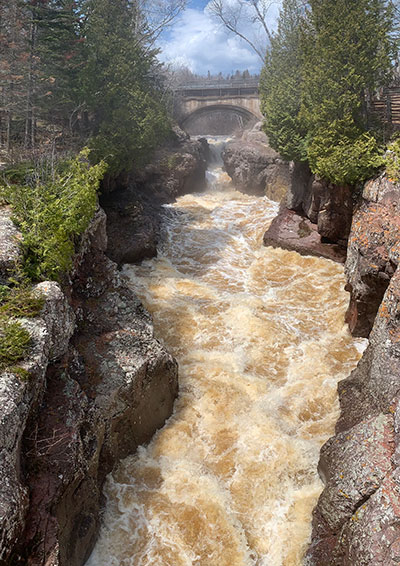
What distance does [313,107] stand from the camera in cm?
1547

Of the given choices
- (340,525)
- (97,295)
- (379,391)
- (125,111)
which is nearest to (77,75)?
(125,111)

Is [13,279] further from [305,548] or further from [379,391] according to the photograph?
[379,391]

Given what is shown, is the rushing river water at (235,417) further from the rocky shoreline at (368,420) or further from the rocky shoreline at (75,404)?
the rocky shoreline at (75,404)

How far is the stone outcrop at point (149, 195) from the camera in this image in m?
17.0

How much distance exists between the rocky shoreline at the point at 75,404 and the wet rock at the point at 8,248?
0.02m

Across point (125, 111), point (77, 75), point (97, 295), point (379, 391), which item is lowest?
point (379, 391)

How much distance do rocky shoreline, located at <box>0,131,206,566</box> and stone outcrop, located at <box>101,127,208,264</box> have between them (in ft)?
13.7

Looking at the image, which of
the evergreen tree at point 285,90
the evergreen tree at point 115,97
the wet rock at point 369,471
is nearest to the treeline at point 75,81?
the evergreen tree at point 115,97

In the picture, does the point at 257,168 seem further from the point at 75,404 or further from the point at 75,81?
the point at 75,404

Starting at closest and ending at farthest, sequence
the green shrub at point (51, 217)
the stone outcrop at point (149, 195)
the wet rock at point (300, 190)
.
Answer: the green shrub at point (51, 217) → the stone outcrop at point (149, 195) → the wet rock at point (300, 190)

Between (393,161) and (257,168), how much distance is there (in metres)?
15.7

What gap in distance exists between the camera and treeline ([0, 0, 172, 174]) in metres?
17.7

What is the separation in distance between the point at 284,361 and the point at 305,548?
4.94 meters

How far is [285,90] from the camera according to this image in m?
19.8
